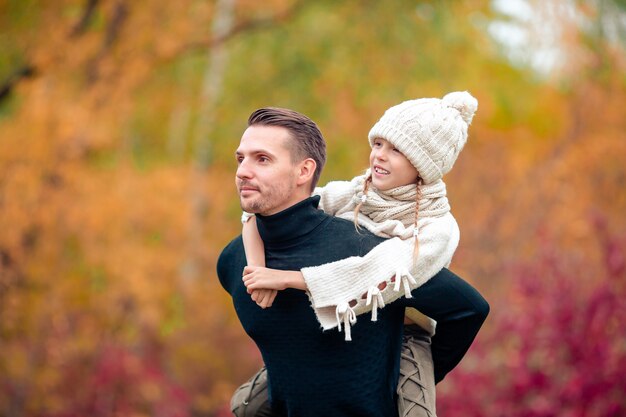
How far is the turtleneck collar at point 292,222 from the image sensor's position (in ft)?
8.35

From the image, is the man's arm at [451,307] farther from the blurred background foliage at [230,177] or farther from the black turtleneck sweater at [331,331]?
the blurred background foliage at [230,177]

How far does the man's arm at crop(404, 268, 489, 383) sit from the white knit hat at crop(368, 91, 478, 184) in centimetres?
32

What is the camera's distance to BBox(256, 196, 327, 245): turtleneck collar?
2.54m

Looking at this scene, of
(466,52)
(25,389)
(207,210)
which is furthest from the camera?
(207,210)

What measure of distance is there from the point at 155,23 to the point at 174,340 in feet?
12.8

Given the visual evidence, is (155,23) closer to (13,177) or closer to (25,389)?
(13,177)

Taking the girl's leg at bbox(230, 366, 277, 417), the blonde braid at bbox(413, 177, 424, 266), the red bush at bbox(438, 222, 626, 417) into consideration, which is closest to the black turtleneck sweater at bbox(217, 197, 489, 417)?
the blonde braid at bbox(413, 177, 424, 266)

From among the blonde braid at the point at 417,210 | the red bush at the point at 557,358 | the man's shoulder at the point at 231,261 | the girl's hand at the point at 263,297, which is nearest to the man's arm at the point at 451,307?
the blonde braid at the point at 417,210

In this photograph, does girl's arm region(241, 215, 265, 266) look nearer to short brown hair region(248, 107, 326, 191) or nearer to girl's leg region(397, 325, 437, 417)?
short brown hair region(248, 107, 326, 191)

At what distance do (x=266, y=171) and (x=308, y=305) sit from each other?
1.41ft

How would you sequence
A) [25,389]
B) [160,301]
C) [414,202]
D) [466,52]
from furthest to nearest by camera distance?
[466,52] → [160,301] → [25,389] → [414,202]

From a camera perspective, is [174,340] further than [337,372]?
Yes

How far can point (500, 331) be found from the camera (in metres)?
6.75

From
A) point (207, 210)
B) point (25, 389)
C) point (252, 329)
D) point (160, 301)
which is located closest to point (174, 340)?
point (160, 301)
